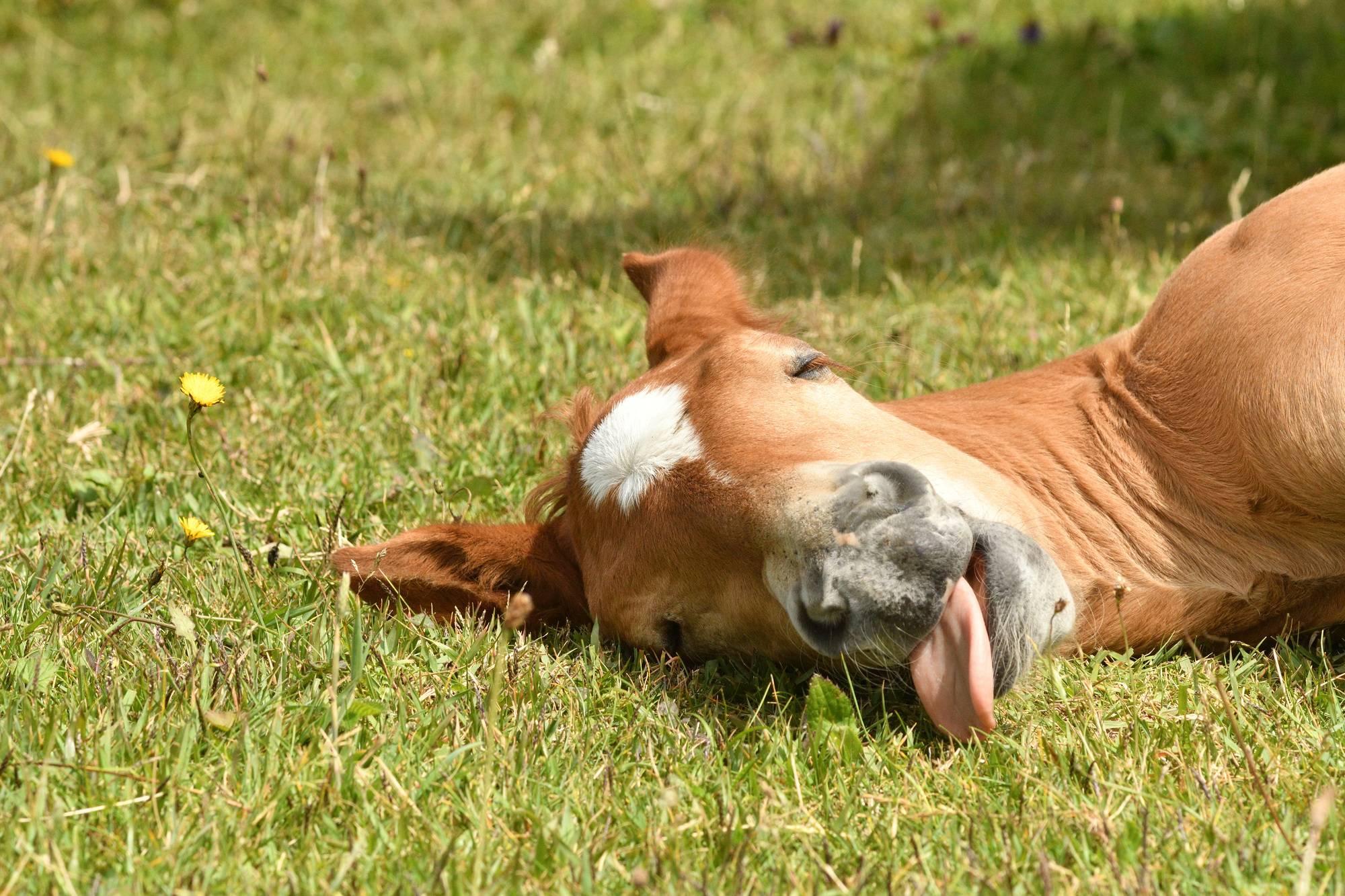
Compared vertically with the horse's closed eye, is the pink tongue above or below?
below

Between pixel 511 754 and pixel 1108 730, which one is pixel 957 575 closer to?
pixel 1108 730

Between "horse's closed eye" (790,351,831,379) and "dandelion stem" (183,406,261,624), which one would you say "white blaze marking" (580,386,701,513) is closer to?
"horse's closed eye" (790,351,831,379)

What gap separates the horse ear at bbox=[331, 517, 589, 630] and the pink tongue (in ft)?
3.34

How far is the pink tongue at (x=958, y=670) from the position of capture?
8.75 ft

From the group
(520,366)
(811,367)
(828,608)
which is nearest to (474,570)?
(811,367)

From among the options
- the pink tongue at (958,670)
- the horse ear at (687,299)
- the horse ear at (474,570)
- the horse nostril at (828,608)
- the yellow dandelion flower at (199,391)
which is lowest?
the horse ear at (474,570)

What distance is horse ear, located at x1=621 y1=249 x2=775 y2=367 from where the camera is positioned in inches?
146

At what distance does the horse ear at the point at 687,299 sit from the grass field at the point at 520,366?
23 centimetres

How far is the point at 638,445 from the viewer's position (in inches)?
124

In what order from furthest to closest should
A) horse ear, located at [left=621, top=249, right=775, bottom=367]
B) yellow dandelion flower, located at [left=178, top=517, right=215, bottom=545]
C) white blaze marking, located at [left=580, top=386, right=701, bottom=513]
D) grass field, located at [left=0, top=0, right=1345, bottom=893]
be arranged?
horse ear, located at [left=621, top=249, right=775, bottom=367] → yellow dandelion flower, located at [left=178, top=517, right=215, bottom=545] → white blaze marking, located at [left=580, top=386, right=701, bottom=513] → grass field, located at [left=0, top=0, right=1345, bottom=893]

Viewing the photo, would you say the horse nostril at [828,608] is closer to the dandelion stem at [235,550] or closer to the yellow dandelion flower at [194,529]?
the dandelion stem at [235,550]

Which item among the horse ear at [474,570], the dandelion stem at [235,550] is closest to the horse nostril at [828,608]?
the horse ear at [474,570]

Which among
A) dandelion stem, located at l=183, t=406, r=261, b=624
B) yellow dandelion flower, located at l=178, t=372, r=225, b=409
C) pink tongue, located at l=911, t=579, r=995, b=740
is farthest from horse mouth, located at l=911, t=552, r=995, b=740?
yellow dandelion flower, located at l=178, t=372, r=225, b=409

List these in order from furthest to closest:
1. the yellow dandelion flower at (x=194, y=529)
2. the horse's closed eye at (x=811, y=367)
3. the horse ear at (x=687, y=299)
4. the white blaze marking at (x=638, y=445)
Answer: the horse ear at (x=687, y=299) → the yellow dandelion flower at (x=194, y=529) → the horse's closed eye at (x=811, y=367) → the white blaze marking at (x=638, y=445)
